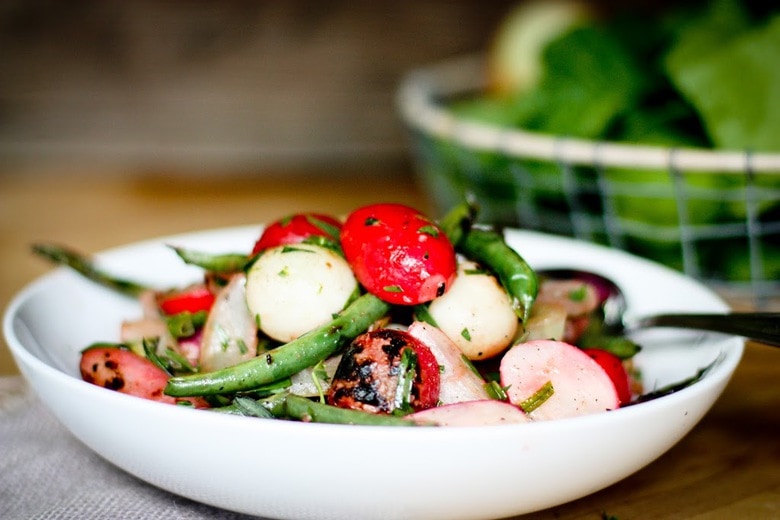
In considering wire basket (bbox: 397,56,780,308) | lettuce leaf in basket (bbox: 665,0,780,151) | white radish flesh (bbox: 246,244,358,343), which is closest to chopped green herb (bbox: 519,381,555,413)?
white radish flesh (bbox: 246,244,358,343)

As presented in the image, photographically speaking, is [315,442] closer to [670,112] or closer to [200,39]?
[670,112]

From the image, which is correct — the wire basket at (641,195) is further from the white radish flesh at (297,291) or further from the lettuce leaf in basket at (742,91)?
the white radish flesh at (297,291)

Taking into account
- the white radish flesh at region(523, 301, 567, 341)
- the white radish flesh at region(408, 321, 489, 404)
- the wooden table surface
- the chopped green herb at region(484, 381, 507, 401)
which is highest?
the white radish flesh at region(408, 321, 489, 404)

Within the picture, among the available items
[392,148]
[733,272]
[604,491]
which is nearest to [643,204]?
[733,272]

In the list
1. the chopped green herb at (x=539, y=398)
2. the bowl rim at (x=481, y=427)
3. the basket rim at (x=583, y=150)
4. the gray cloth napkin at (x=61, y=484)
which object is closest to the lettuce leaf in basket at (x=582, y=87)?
the basket rim at (x=583, y=150)

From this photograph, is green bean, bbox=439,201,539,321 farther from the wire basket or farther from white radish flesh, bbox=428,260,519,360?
the wire basket
